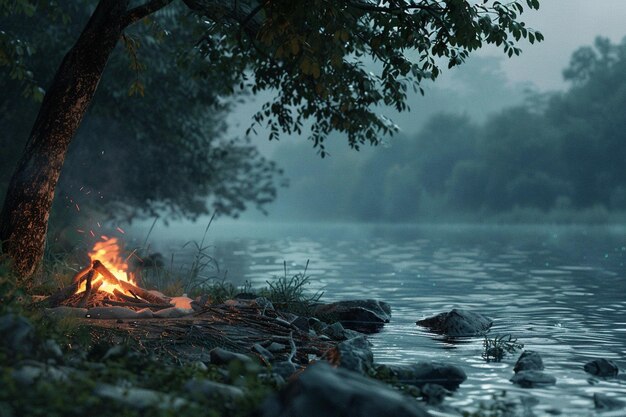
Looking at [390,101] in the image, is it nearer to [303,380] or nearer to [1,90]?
[303,380]

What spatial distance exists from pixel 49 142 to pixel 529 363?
785cm

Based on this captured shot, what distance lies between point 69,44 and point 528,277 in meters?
16.5

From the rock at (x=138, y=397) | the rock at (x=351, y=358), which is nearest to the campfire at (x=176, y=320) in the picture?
the rock at (x=351, y=358)

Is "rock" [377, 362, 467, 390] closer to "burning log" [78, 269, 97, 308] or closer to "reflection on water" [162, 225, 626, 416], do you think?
"reflection on water" [162, 225, 626, 416]

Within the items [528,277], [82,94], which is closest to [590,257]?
[528,277]

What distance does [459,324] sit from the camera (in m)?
15.8

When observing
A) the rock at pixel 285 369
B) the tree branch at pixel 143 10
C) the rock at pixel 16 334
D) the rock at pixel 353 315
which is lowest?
the rock at pixel 285 369

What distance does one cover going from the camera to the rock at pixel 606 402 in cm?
935

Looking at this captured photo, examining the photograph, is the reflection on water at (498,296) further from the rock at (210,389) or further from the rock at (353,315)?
the rock at (210,389)

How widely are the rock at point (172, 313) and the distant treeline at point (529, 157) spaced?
64630 mm

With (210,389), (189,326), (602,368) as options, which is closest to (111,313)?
(189,326)

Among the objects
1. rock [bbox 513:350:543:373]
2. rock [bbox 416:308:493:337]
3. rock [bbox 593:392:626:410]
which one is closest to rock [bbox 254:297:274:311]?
rock [bbox 416:308:493:337]

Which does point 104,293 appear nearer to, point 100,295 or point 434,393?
point 100,295

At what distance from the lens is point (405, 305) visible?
2042 centimetres
